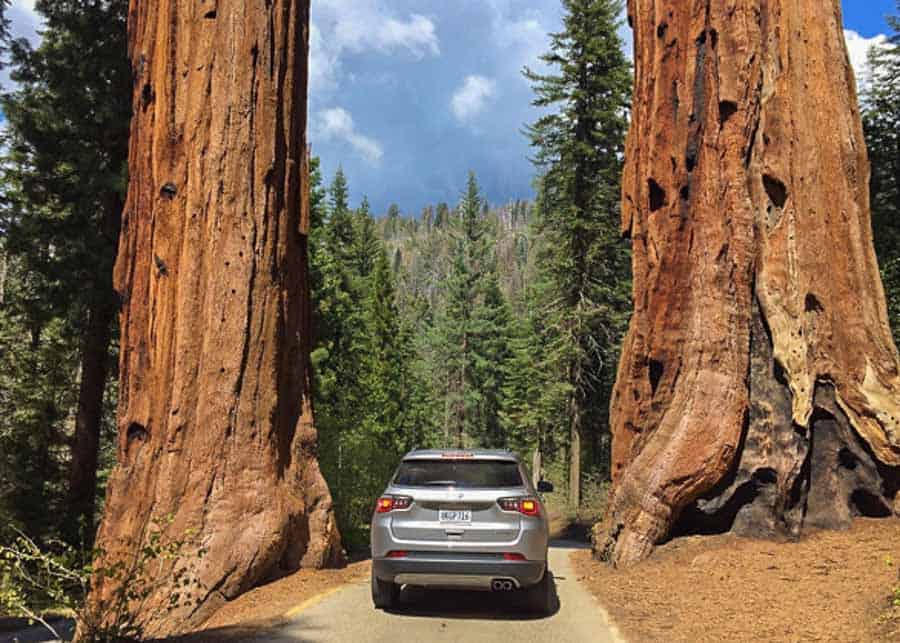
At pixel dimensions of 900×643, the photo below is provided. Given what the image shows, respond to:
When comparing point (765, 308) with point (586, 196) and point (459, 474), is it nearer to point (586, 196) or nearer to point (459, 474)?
point (459, 474)

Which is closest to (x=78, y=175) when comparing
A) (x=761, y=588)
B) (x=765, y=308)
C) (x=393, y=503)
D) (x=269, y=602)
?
(x=269, y=602)

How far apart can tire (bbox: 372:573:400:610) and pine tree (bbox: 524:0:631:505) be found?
20.1 metres

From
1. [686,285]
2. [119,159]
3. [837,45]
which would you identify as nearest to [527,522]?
[686,285]

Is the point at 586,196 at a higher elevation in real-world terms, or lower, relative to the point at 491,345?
higher

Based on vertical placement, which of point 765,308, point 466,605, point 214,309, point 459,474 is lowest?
point 466,605

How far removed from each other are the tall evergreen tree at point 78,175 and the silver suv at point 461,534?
36.6 feet

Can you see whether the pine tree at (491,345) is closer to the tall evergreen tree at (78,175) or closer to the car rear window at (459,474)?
the tall evergreen tree at (78,175)

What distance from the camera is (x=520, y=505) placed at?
6.85m

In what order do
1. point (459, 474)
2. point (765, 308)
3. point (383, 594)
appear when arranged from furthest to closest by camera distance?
point (765, 308) → point (383, 594) → point (459, 474)

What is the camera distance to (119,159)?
16859mm

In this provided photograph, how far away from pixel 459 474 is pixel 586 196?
2225 centimetres

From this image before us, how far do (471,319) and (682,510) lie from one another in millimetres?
42637

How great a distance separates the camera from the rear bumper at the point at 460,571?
6.67 m

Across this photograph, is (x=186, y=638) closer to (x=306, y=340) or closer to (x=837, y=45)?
(x=306, y=340)
